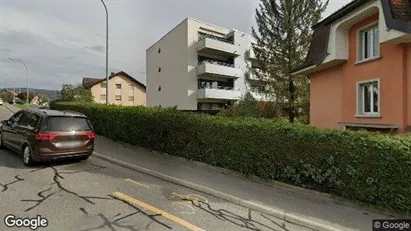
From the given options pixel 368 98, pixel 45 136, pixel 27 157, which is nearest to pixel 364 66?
pixel 368 98

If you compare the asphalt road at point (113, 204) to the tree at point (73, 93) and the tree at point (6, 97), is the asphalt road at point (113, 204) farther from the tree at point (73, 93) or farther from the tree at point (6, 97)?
the tree at point (6, 97)

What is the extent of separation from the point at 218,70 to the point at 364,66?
23.1 m

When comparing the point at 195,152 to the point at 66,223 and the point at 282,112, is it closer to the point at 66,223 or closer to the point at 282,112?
the point at 66,223

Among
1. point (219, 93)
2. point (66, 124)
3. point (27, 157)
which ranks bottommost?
point (27, 157)

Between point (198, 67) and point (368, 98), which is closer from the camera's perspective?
point (368, 98)

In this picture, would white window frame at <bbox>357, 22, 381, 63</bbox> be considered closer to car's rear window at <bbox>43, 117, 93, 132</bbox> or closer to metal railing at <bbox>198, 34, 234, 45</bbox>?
car's rear window at <bbox>43, 117, 93, 132</bbox>

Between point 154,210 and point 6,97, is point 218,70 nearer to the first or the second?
point 154,210

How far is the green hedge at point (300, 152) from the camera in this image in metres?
4.96

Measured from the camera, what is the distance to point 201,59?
34.1 metres

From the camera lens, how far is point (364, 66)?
10.8 metres

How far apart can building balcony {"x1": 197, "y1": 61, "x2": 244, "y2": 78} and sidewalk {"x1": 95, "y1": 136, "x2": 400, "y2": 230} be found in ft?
77.3

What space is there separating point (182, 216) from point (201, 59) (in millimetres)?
30902

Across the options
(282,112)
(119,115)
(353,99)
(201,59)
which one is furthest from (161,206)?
(201,59)

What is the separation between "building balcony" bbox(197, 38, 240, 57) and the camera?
32.0m
